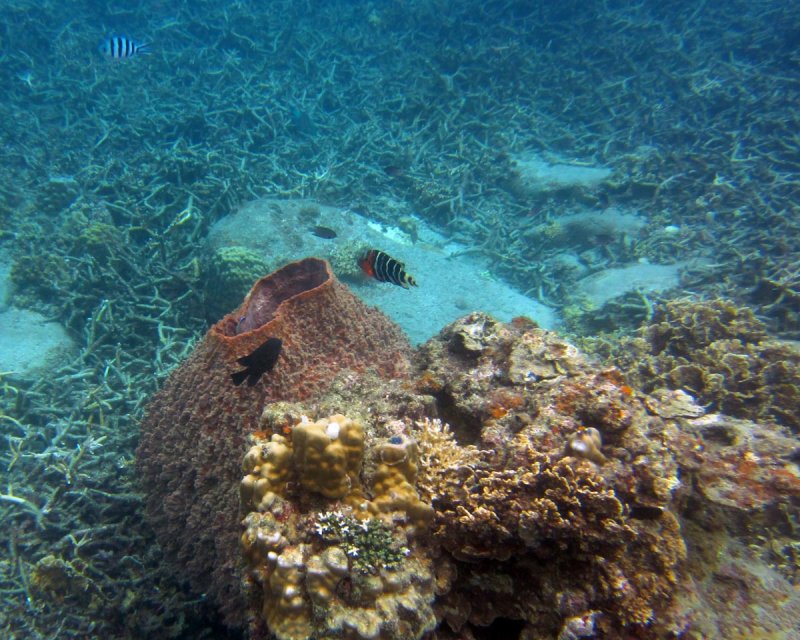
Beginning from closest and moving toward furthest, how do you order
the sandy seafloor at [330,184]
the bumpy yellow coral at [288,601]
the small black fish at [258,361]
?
the bumpy yellow coral at [288,601]
the small black fish at [258,361]
the sandy seafloor at [330,184]

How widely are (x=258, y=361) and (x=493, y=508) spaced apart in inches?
56.0

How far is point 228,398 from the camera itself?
259cm

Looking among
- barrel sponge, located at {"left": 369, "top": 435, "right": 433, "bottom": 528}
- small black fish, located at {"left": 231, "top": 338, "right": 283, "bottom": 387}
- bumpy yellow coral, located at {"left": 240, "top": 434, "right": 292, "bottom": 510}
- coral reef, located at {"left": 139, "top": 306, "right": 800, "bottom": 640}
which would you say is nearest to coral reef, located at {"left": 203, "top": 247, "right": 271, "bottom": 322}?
small black fish, located at {"left": 231, "top": 338, "right": 283, "bottom": 387}

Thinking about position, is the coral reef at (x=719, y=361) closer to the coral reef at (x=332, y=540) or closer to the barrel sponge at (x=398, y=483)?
the barrel sponge at (x=398, y=483)

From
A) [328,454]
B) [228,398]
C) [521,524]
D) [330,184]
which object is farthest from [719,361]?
[330,184]

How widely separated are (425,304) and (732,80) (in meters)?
12.9

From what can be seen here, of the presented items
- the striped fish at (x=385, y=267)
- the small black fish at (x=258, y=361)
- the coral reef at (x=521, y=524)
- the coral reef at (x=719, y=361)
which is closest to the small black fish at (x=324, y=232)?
the striped fish at (x=385, y=267)

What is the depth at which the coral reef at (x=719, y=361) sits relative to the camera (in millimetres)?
3615

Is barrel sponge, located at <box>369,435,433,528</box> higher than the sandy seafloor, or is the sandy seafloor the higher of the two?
the sandy seafloor

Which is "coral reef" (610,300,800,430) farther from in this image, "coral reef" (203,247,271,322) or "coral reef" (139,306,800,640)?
"coral reef" (203,247,271,322)

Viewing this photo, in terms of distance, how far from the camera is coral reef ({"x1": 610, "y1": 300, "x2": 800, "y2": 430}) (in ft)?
11.9

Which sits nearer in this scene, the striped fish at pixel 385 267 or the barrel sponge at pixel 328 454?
the barrel sponge at pixel 328 454

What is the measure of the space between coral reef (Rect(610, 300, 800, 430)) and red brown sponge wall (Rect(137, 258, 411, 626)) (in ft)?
8.60

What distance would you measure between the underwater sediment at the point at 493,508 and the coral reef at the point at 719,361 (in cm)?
129
